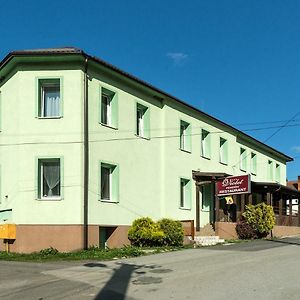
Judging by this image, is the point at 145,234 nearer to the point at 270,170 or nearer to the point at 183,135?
the point at 183,135

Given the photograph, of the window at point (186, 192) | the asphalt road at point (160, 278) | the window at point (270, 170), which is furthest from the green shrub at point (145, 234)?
the window at point (270, 170)

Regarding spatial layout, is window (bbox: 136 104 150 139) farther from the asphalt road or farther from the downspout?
the asphalt road

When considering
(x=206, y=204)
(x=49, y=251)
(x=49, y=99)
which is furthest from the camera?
(x=206, y=204)

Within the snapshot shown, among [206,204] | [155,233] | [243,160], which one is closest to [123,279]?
[155,233]

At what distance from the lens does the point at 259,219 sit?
1203 inches

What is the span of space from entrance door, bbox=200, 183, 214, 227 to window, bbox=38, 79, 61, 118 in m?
11.9

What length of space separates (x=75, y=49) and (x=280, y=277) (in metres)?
12.3

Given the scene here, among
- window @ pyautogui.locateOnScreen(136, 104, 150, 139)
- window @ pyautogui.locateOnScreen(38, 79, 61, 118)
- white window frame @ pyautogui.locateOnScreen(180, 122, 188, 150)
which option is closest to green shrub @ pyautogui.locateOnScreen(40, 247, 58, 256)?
window @ pyautogui.locateOnScreen(38, 79, 61, 118)

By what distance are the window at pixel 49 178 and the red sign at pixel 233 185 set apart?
35.0 feet

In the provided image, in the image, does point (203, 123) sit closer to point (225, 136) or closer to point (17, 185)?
point (225, 136)

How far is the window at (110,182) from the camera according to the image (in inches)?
856

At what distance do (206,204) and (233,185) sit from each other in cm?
333

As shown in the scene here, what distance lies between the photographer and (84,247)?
19562 millimetres

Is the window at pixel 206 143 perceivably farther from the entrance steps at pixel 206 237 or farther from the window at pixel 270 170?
the window at pixel 270 170
